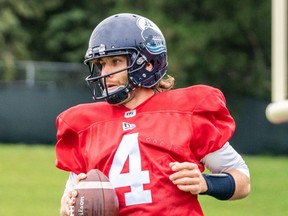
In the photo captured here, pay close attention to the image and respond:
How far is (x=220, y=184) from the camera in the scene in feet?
13.8

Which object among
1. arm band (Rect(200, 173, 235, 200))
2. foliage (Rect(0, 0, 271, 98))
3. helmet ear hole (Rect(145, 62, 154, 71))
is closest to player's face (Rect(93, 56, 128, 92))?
helmet ear hole (Rect(145, 62, 154, 71))

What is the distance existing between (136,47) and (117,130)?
379 millimetres

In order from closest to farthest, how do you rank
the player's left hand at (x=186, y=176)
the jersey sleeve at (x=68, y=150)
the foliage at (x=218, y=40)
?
the player's left hand at (x=186, y=176) < the jersey sleeve at (x=68, y=150) < the foliage at (x=218, y=40)

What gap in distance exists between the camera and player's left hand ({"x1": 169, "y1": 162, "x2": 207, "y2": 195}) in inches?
158

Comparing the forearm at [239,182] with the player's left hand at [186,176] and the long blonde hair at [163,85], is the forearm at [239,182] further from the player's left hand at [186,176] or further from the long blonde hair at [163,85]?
the long blonde hair at [163,85]

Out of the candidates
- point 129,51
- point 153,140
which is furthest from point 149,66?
point 153,140

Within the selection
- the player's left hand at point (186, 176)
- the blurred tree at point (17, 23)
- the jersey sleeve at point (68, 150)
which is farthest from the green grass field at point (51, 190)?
the blurred tree at point (17, 23)

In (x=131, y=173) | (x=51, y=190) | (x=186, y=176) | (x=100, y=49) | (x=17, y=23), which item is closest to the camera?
(x=186, y=176)

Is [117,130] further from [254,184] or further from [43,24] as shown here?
[43,24]

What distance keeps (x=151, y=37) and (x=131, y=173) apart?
0.64 metres

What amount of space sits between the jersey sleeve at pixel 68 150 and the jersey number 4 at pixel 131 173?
227 mm

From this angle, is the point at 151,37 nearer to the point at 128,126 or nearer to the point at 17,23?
the point at 128,126

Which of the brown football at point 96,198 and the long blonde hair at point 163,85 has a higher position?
the long blonde hair at point 163,85

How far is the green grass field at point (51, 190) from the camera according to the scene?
1117cm
